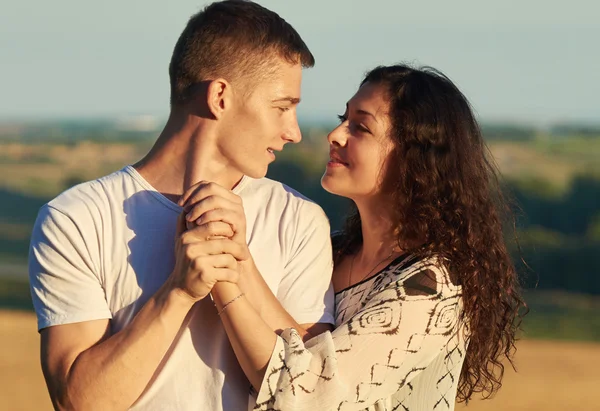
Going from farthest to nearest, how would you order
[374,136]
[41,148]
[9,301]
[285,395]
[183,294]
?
[41,148] < [9,301] < [374,136] < [285,395] < [183,294]

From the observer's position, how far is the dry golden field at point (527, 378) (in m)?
14.0

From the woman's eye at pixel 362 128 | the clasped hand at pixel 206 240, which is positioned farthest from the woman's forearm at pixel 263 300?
the woman's eye at pixel 362 128

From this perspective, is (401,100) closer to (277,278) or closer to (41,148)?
(277,278)

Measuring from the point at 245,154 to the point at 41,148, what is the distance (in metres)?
45.9

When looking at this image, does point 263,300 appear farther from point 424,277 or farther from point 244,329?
point 424,277

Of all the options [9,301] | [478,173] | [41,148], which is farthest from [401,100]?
[41,148]

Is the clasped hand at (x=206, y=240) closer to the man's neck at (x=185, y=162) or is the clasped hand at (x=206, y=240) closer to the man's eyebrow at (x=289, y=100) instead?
the man's neck at (x=185, y=162)

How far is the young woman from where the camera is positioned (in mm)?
3354

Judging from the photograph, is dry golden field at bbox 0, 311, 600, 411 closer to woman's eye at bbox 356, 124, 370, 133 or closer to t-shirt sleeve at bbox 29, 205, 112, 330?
woman's eye at bbox 356, 124, 370, 133

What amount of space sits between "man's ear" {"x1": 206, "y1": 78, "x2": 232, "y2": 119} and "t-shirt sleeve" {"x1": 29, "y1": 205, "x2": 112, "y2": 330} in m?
0.54

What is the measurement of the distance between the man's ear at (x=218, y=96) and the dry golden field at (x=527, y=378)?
11.1 meters

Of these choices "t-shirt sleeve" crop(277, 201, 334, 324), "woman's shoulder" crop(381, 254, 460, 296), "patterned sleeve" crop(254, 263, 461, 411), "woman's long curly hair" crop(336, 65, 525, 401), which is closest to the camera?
"patterned sleeve" crop(254, 263, 461, 411)

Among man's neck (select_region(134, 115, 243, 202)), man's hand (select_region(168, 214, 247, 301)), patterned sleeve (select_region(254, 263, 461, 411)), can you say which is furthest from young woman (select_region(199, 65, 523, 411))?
man's neck (select_region(134, 115, 243, 202))

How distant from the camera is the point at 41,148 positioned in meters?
47.4
